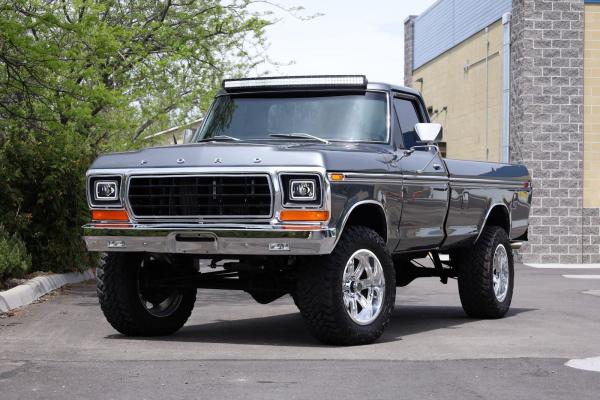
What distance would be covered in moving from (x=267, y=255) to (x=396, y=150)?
184cm

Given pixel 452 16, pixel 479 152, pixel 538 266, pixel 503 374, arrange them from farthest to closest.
→ pixel 452 16 < pixel 479 152 < pixel 538 266 < pixel 503 374

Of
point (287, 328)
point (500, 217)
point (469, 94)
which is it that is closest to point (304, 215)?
point (287, 328)

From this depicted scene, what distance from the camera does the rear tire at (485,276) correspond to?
12539 mm

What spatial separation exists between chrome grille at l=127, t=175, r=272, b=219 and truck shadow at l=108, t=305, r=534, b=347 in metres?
1.13

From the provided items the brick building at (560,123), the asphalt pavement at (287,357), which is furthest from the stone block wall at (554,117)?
the asphalt pavement at (287,357)

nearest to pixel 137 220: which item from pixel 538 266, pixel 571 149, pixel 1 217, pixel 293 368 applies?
pixel 293 368

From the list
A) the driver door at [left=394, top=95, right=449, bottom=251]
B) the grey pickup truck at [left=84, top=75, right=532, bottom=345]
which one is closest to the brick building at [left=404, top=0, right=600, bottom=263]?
the grey pickup truck at [left=84, top=75, right=532, bottom=345]

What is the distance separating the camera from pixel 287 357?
913 cm

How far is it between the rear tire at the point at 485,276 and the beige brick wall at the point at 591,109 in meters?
13.7

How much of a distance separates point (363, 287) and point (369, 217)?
30.9 inches

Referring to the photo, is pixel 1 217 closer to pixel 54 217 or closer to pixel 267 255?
pixel 54 217

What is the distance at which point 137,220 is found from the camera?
33.6 feet

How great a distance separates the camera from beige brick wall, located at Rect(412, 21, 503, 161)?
29.8m

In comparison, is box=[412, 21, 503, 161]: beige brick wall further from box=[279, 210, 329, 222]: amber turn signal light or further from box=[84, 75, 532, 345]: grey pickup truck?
box=[279, 210, 329, 222]: amber turn signal light
